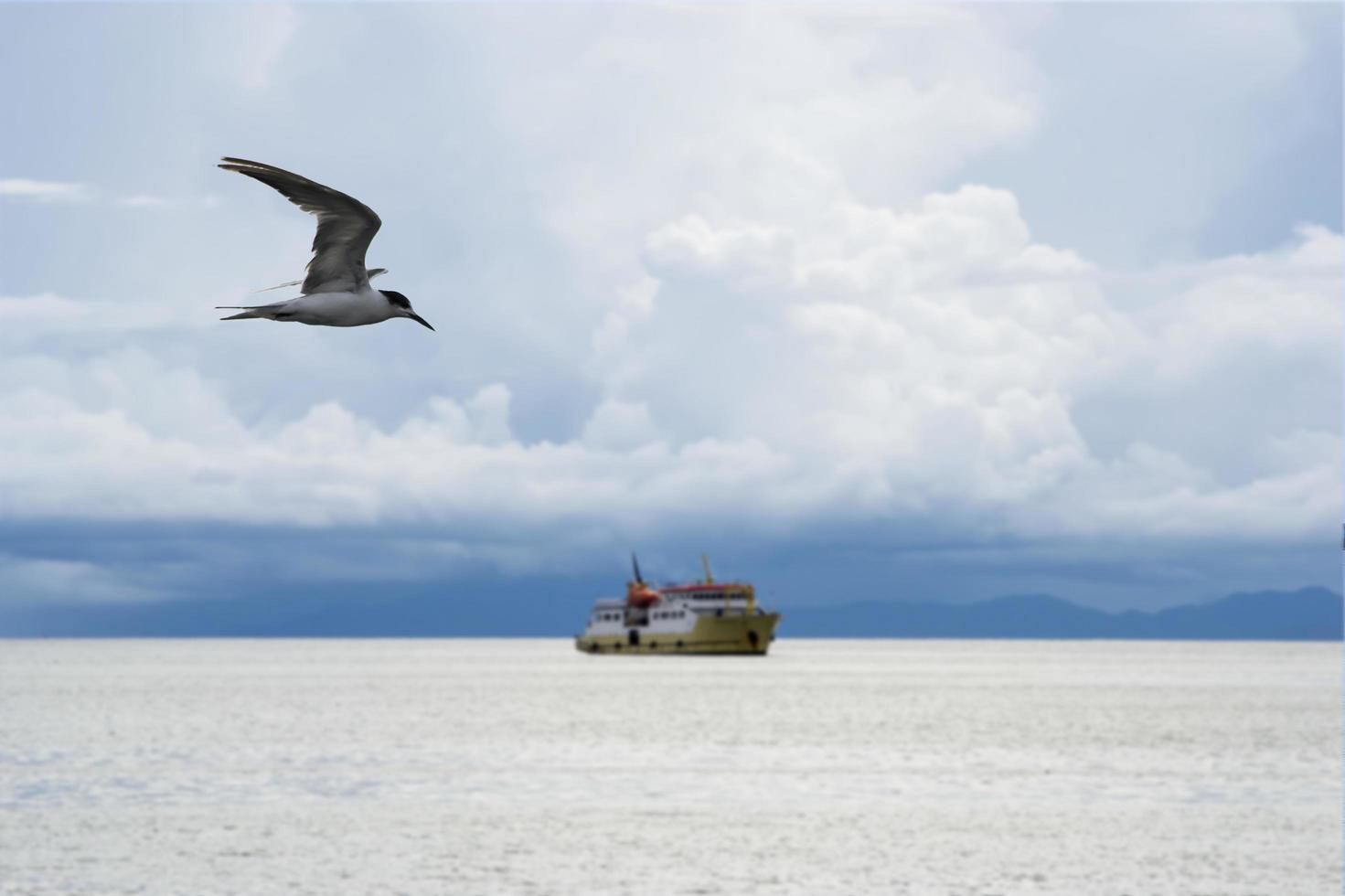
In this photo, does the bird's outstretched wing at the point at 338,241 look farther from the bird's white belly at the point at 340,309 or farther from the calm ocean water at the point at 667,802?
the calm ocean water at the point at 667,802

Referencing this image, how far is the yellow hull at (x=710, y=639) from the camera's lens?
186750 mm

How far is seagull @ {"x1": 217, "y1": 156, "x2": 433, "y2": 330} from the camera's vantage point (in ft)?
33.3

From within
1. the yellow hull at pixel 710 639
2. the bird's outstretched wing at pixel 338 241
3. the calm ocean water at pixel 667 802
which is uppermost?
the bird's outstretched wing at pixel 338 241

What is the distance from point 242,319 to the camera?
30.5 feet

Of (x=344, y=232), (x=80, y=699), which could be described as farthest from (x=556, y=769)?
(x=80, y=699)

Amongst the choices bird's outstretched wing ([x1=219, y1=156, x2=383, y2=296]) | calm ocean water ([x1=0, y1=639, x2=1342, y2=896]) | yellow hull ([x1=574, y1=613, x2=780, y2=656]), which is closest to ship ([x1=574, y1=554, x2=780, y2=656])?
yellow hull ([x1=574, y1=613, x2=780, y2=656])

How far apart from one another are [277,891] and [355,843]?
7.05 m

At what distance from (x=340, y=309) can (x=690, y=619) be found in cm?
17887

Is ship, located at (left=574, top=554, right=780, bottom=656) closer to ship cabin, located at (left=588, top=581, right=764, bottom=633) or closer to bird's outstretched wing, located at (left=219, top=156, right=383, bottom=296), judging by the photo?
ship cabin, located at (left=588, top=581, right=764, bottom=633)

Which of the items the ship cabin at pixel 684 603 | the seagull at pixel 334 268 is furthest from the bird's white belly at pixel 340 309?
the ship cabin at pixel 684 603

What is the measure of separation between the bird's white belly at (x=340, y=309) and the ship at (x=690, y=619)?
173290 mm

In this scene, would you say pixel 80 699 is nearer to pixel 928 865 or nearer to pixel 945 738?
pixel 945 738

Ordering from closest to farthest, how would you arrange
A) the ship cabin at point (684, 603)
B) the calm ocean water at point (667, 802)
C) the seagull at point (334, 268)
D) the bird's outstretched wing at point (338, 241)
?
the seagull at point (334, 268) → the bird's outstretched wing at point (338, 241) → the calm ocean water at point (667, 802) → the ship cabin at point (684, 603)

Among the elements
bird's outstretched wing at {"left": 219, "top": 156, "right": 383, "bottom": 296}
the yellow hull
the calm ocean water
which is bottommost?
the calm ocean water
